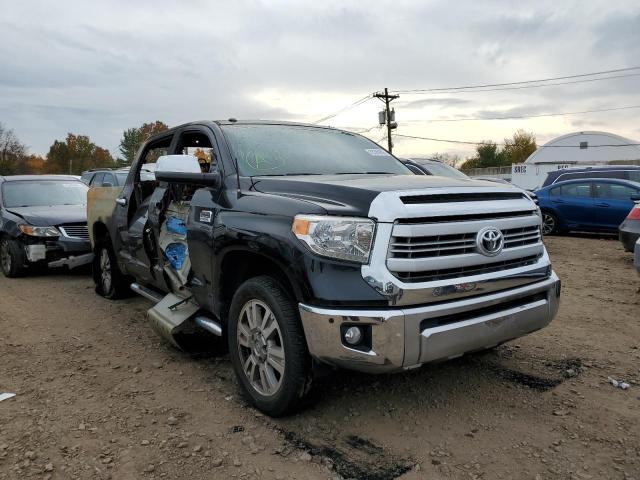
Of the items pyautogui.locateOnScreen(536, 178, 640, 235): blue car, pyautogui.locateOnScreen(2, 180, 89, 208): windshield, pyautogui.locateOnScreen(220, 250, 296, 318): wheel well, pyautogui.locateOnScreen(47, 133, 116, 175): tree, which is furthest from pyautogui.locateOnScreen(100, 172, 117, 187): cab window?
pyautogui.locateOnScreen(47, 133, 116, 175): tree

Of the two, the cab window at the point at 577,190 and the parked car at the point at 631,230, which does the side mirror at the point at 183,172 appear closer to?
the parked car at the point at 631,230

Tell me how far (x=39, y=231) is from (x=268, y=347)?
602 centimetres

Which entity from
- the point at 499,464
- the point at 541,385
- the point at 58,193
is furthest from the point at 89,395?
the point at 58,193

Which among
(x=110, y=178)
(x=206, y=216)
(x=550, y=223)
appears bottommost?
(x=550, y=223)

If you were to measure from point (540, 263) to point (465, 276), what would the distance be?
30.6 inches

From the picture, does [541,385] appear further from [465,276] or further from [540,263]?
[465,276]

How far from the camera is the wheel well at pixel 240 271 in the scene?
316 centimetres

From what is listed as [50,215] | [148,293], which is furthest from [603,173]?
[148,293]

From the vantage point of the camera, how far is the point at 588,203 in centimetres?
1222

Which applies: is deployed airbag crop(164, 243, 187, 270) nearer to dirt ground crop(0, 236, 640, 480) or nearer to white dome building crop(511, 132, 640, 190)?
dirt ground crop(0, 236, 640, 480)

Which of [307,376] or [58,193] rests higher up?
[58,193]

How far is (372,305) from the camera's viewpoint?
267 cm

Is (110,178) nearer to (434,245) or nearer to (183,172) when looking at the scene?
(183,172)

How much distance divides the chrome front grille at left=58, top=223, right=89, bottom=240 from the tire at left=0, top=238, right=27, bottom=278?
0.63 m
